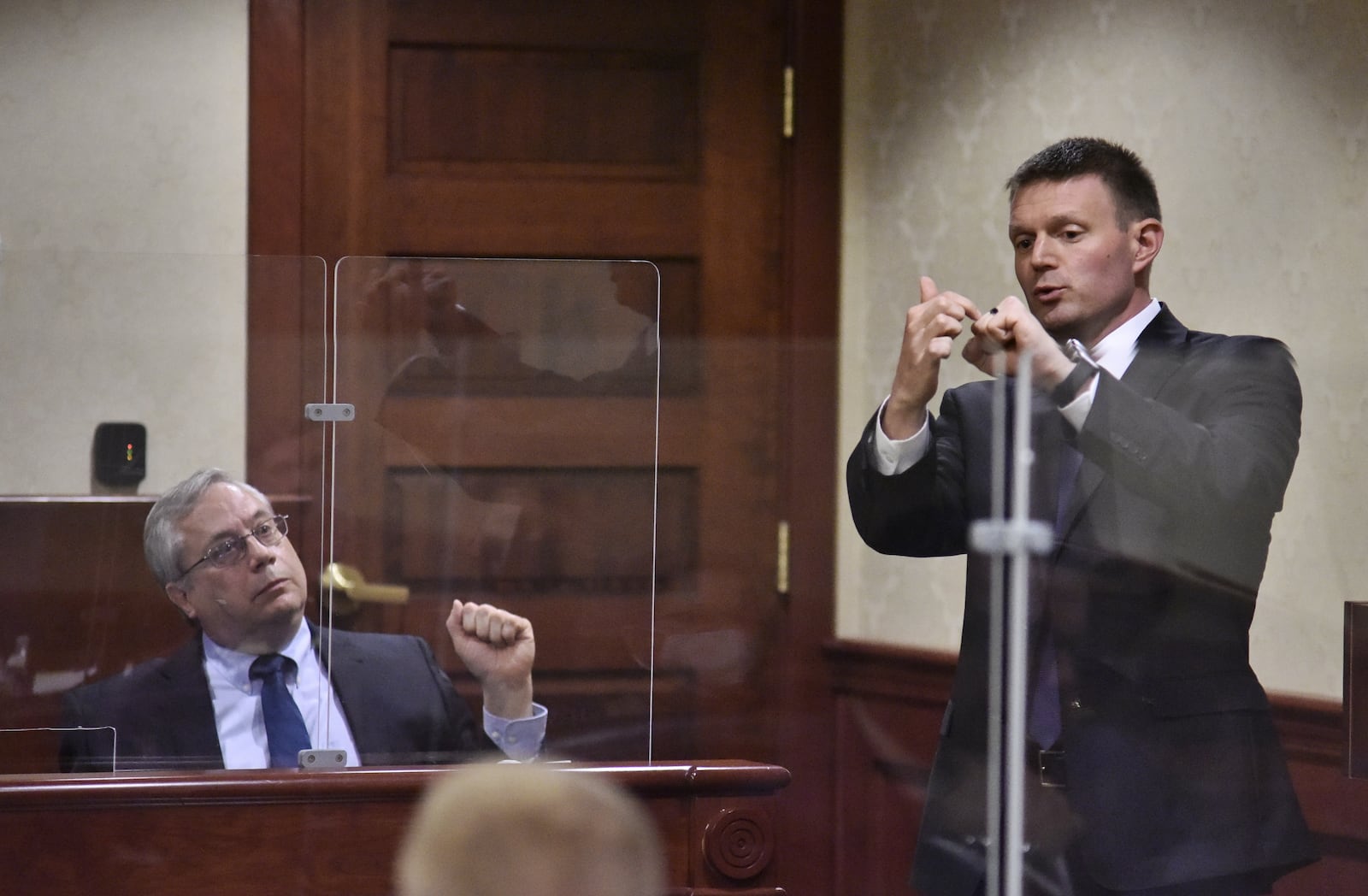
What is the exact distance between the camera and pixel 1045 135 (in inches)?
93.0

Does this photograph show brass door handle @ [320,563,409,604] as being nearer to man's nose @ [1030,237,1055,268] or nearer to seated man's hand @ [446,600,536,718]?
seated man's hand @ [446,600,536,718]

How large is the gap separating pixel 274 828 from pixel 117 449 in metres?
0.57

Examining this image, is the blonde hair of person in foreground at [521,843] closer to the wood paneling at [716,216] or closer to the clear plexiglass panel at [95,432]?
the clear plexiglass panel at [95,432]

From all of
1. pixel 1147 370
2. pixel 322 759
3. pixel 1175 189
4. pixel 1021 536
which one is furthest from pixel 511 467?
pixel 1175 189

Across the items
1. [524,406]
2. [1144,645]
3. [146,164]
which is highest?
[146,164]

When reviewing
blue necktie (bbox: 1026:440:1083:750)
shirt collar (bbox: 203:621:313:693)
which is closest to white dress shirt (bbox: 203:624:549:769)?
shirt collar (bbox: 203:621:313:693)

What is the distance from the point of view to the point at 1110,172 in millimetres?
1760

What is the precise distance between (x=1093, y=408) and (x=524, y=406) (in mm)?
732

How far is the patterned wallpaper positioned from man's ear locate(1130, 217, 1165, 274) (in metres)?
0.31

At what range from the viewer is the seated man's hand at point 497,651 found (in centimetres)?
186

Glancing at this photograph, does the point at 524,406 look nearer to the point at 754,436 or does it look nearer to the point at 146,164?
the point at 754,436

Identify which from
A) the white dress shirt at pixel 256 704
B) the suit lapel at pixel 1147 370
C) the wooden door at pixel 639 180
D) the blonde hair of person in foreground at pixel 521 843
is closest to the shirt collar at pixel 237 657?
the white dress shirt at pixel 256 704

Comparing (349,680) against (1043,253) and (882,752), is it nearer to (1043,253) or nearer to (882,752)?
(1043,253)


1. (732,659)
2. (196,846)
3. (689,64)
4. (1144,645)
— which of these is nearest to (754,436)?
(732,659)
